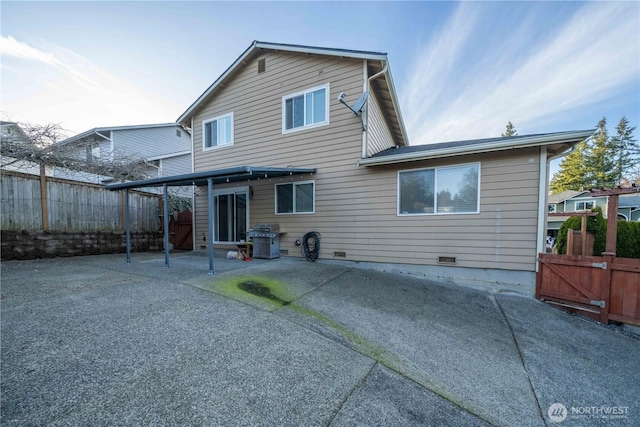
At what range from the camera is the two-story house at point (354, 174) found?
17.0ft

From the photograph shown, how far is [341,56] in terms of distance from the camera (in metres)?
6.64

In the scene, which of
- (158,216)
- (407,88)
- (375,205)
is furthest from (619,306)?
(158,216)

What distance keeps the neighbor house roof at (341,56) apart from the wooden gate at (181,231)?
385 centimetres

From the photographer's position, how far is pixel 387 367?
2.50m

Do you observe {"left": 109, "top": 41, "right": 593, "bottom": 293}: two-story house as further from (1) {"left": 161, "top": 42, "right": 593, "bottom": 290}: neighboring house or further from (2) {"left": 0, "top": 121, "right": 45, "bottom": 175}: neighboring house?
(2) {"left": 0, "top": 121, "right": 45, "bottom": 175}: neighboring house

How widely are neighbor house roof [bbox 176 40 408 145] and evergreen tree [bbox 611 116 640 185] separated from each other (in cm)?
3425

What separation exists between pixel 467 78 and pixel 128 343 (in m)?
15.5

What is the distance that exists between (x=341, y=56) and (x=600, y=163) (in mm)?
35989

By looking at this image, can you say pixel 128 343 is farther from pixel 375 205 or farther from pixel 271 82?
pixel 271 82

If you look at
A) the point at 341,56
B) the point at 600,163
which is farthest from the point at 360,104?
the point at 600,163

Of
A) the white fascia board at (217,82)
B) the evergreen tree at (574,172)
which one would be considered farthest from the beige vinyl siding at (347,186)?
the evergreen tree at (574,172)

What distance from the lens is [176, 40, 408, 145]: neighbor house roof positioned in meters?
6.43

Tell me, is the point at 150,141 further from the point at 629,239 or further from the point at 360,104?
the point at 629,239

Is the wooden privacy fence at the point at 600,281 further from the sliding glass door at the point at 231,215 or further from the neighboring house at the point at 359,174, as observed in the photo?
the sliding glass door at the point at 231,215
